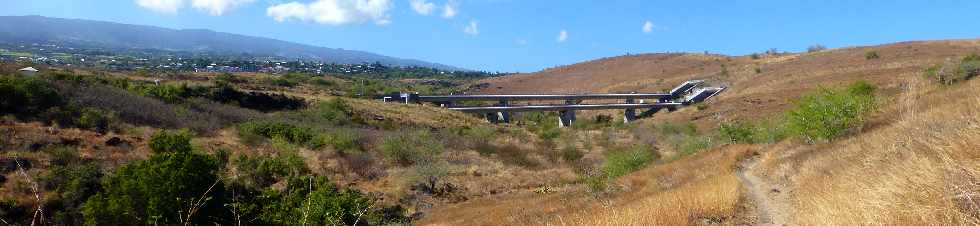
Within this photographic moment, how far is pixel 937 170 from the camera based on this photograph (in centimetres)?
523

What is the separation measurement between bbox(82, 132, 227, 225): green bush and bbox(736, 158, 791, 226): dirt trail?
36.0 ft

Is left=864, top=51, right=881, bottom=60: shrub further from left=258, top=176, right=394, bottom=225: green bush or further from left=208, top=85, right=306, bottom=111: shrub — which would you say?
left=258, top=176, right=394, bottom=225: green bush

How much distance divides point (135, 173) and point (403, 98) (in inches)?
2005

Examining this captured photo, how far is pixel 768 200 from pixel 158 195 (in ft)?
41.6

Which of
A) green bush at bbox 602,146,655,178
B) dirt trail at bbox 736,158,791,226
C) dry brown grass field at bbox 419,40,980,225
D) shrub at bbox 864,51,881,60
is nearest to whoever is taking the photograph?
dry brown grass field at bbox 419,40,980,225

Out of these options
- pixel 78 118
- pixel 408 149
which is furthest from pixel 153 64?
pixel 408 149

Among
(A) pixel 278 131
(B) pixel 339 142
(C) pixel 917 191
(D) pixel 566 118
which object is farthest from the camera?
(D) pixel 566 118

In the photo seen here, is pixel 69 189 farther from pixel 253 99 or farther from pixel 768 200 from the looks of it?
pixel 253 99

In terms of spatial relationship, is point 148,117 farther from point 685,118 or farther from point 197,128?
point 685,118

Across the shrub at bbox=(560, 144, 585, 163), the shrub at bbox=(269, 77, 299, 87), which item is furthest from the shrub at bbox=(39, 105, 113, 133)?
the shrub at bbox=(269, 77, 299, 87)

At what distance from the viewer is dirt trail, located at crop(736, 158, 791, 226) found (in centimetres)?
881

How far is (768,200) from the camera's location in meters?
10.8

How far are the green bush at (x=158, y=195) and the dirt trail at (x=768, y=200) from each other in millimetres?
10980

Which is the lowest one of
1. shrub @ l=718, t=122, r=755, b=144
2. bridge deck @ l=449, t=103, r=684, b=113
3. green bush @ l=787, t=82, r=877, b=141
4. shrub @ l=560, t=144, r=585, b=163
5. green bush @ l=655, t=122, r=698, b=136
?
shrub @ l=560, t=144, r=585, b=163
